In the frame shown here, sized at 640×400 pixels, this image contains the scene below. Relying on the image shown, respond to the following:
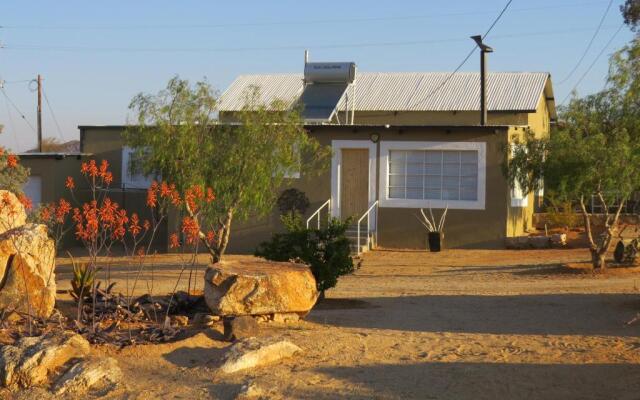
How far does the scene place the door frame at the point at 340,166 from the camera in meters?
22.3

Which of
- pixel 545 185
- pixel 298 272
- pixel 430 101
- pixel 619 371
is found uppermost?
pixel 430 101

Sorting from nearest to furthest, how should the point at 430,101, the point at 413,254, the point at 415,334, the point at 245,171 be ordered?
1. the point at 415,334
2. the point at 245,171
3. the point at 413,254
4. the point at 430,101

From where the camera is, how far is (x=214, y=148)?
51.5 feet

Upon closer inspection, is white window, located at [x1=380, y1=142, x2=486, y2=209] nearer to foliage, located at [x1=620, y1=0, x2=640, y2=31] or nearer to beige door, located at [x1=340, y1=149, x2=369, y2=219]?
beige door, located at [x1=340, y1=149, x2=369, y2=219]

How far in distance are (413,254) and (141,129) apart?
8.20 meters

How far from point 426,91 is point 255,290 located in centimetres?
2189

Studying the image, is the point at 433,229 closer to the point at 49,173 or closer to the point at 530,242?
the point at 530,242

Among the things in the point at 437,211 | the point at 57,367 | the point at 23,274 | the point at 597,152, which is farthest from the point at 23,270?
the point at 437,211

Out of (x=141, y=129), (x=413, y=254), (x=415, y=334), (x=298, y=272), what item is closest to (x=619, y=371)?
(x=415, y=334)

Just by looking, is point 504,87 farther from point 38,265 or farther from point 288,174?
point 38,265

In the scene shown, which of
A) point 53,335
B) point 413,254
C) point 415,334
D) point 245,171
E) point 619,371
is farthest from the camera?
point 413,254

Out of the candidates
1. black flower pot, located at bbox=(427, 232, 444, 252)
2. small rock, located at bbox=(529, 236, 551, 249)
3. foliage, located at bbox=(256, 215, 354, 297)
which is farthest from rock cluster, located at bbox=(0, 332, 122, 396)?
small rock, located at bbox=(529, 236, 551, 249)

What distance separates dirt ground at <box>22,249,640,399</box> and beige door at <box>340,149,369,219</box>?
8.33 meters

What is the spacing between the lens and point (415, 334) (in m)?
9.78
